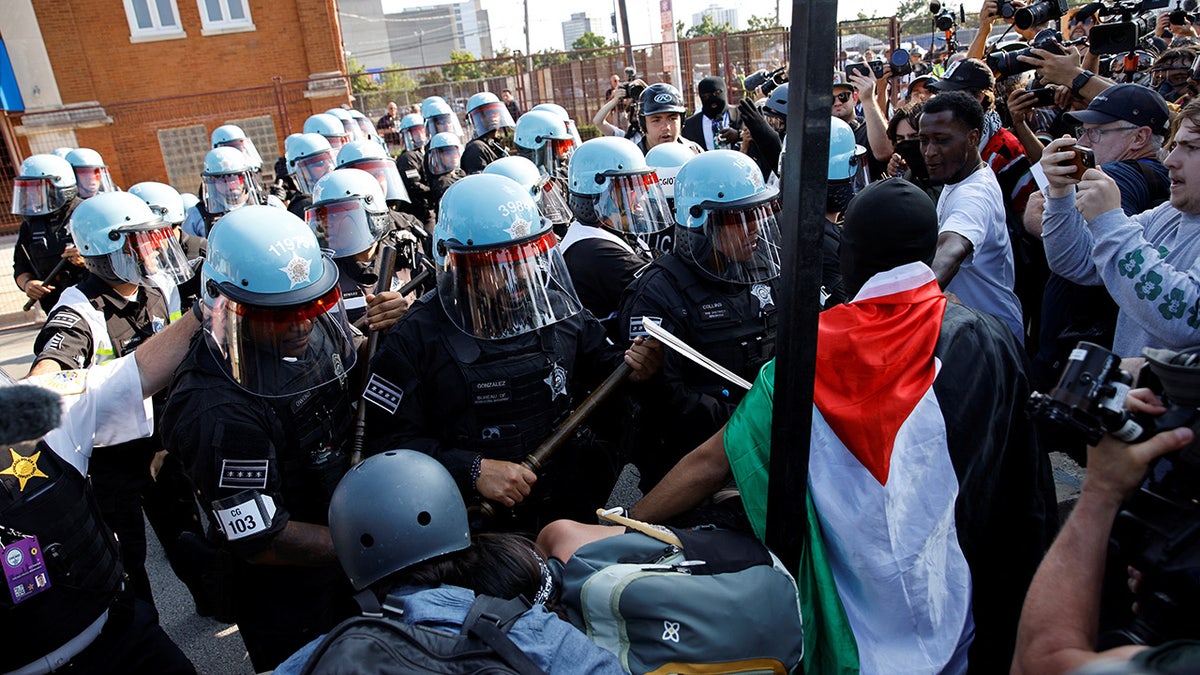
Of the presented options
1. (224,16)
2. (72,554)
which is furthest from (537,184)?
(224,16)

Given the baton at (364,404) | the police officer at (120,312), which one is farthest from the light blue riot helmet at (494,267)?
the police officer at (120,312)

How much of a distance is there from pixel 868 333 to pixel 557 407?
132 cm

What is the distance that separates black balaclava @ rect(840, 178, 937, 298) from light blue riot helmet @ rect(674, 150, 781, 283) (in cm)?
106

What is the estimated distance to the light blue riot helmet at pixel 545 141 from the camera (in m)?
6.85

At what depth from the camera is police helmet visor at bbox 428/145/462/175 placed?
7.94 meters

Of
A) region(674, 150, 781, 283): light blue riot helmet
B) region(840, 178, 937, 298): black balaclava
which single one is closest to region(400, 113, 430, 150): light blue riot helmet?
region(674, 150, 781, 283): light blue riot helmet

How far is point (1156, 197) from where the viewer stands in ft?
11.5

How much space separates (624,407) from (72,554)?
184 centimetres

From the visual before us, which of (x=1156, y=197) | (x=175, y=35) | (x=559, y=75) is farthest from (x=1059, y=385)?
(x=175, y=35)

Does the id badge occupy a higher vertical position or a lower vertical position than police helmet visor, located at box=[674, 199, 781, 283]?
lower

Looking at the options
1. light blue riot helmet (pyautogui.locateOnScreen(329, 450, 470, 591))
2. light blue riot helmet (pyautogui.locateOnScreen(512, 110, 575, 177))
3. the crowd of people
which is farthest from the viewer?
light blue riot helmet (pyautogui.locateOnScreen(512, 110, 575, 177))

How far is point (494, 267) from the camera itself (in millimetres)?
2777

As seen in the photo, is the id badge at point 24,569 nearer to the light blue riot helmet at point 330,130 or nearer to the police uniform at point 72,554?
the police uniform at point 72,554

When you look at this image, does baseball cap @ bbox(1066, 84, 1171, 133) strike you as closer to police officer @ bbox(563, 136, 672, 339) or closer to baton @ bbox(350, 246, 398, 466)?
police officer @ bbox(563, 136, 672, 339)
